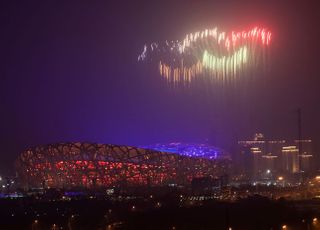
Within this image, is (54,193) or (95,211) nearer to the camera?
(95,211)

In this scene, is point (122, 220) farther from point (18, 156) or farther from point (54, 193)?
point (18, 156)

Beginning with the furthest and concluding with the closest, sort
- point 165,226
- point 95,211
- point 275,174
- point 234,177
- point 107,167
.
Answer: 1. point 275,174
2. point 234,177
3. point 107,167
4. point 95,211
5. point 165,226

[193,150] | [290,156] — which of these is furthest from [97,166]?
[290,156]

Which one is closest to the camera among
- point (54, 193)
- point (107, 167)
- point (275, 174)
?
point (54, 193)

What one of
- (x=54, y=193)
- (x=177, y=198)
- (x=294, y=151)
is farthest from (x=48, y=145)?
(x=294, y=151)

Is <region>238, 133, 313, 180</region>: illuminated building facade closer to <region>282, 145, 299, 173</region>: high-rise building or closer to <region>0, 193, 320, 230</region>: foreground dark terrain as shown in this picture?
<region>282, 145, 299, 173</region>: high-rise building

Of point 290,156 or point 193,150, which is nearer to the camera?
point 193,150

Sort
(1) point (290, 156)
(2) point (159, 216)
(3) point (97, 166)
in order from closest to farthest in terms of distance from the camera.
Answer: (2) point (159, 216) < (3) point (97, 166) < (1) point (290, 156)

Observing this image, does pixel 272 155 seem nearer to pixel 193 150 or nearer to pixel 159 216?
pixel 193 150

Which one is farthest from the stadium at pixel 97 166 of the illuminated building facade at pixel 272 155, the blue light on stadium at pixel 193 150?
the illuminated building facade at pixel 272 155
